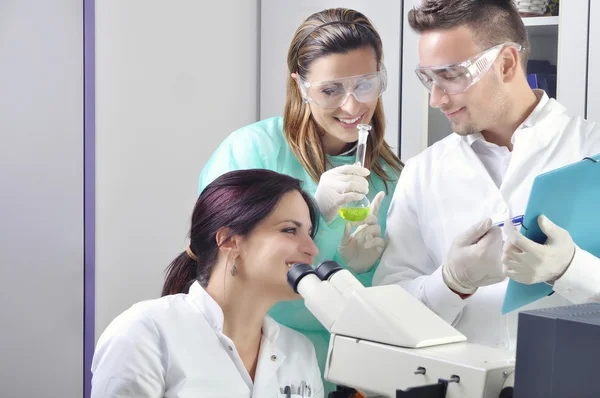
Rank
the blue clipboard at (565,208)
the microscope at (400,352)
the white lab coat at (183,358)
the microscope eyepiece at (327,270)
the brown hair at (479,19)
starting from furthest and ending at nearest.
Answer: the brown hair at (479,19), the white lab coat at (183,358), the blue clipboard at (565,208), the microscope eyepiece at (327,270), the microscope at (400,352)

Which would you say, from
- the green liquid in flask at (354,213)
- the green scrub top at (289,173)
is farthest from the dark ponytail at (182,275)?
the green liquid in flask at (354,213)

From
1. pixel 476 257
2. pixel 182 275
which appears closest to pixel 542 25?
pixel 476 257

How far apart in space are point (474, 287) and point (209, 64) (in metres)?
1.61

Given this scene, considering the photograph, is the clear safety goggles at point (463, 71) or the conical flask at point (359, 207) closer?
the clear safety goggles at point (463, 71)

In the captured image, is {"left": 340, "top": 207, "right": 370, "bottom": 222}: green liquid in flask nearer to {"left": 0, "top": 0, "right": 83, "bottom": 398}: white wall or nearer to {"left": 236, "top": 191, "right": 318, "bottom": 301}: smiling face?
{"left": 236, "top": 191, "right": 318, "bottom": 301}: smiling face

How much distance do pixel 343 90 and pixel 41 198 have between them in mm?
1088

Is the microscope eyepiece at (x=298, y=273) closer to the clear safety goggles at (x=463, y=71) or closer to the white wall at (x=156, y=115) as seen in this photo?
the clear safety goggles at (x=463, y=71)

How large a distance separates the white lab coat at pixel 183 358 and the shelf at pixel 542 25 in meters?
1.35

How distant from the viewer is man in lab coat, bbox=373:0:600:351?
175cm

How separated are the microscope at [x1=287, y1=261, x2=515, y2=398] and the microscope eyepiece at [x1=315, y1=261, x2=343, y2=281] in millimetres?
44

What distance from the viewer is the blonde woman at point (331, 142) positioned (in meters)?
1.96

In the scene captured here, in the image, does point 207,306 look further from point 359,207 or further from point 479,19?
point 479,19

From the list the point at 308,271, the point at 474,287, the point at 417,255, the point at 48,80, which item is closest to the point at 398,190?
the point at 417,255

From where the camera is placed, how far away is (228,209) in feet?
5.57
